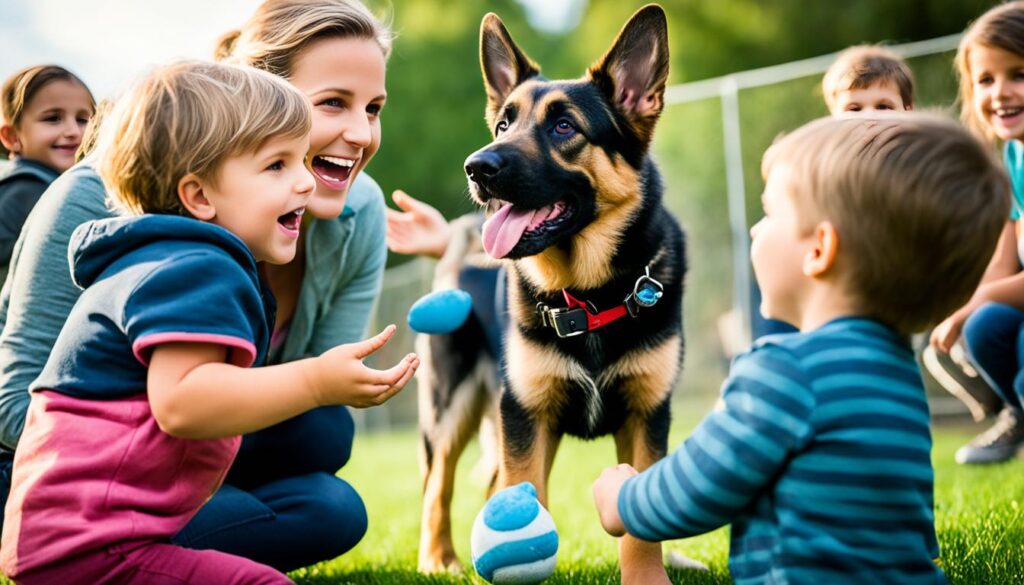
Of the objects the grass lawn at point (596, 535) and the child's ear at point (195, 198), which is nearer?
the child's ear at point (195, 198)

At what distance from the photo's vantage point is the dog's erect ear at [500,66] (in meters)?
3.73

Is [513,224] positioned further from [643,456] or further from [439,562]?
[439,562]

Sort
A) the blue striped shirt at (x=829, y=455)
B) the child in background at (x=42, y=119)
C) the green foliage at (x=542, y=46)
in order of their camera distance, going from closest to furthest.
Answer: the blue striped shirt at (x=829, y=455) → the child in background at (x=42, y=119) → the green foliage at (x=542, y=46)

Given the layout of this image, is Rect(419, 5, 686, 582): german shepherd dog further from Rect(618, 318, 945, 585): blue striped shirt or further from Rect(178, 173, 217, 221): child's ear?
Rect(618, 318, 945, 585): blue striped shirt

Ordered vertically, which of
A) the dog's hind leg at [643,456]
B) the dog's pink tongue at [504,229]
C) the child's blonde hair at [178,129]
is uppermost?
the child's blonde hair at [178,129]

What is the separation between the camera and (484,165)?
3248 millimetres

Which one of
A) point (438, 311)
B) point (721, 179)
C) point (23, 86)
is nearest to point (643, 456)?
point (438, 311)

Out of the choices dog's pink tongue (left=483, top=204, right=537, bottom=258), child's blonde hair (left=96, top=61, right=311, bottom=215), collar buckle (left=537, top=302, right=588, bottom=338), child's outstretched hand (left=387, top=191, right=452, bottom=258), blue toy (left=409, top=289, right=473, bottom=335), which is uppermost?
child's blonde hair (left=96, top=61, right=311, bottom=215)

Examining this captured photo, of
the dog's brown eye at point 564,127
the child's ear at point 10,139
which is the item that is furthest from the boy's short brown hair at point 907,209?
the child's ear at point 10,139

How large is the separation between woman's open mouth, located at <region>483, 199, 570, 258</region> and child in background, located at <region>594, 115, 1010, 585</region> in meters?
1.41

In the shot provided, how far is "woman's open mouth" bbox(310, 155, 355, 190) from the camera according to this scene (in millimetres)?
3309

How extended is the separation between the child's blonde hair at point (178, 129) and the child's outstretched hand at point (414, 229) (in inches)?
77.1

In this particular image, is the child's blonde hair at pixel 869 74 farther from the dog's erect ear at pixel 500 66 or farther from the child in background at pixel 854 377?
the child in background at pixel 854 377

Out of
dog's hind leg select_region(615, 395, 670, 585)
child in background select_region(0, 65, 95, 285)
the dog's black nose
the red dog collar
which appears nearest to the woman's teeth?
the dog's black nose
